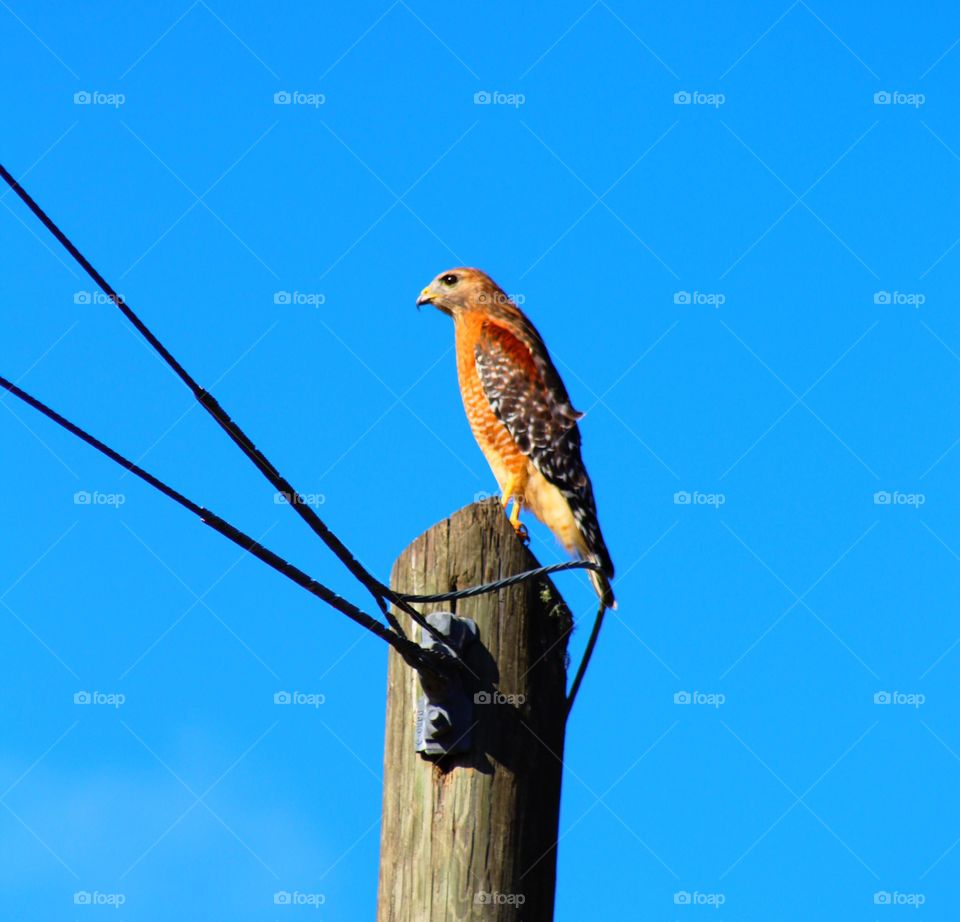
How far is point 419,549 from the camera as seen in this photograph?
4.07 m

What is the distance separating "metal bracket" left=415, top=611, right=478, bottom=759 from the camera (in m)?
3.77

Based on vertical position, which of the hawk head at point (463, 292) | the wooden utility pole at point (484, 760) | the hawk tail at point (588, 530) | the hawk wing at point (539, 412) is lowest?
the wooden utility pole at point (484, 760)

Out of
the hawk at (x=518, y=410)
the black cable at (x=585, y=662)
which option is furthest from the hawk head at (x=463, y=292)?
the black cable at (x=585, y=662)

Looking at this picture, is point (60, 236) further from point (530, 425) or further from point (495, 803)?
point (530, 425)

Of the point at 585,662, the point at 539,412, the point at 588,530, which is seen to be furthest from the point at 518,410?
the point at 585,662

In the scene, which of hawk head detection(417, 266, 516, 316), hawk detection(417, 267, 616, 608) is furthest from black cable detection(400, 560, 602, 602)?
hawk head detection(417, 266, 516, 316)

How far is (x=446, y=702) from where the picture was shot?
3.85m

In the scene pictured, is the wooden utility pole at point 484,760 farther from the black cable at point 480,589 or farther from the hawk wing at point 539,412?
the hawk wing at point 539,412

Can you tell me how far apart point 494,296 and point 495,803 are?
5.51m

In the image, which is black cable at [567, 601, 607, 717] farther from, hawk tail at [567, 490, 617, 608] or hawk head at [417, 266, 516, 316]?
hawk head at [417, 266, 516, 316]

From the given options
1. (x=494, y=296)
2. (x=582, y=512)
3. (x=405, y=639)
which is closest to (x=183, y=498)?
Result: (x=405, y=639)

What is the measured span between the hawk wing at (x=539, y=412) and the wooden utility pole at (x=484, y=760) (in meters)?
3.37

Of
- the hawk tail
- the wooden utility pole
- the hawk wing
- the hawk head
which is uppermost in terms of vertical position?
the hawk head

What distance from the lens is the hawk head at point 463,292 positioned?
8781mm
